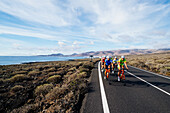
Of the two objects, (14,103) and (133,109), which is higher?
(133,109)

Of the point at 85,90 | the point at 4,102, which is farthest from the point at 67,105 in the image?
the point at 4,102

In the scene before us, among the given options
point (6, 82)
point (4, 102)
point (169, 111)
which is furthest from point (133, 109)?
point (6, 82)

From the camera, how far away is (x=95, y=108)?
338 cm

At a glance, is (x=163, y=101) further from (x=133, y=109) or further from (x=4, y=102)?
(x=4, y=102)

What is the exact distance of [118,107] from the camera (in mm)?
3453

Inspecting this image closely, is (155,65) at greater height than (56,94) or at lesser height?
greater

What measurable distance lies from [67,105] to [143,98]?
362 centimetres

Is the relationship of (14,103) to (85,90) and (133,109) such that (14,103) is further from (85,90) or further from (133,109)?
(133,109)

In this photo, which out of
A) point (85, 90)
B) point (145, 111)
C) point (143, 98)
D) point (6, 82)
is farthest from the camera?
point (6, 82)

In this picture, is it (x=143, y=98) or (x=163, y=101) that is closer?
(x=163, y=101)

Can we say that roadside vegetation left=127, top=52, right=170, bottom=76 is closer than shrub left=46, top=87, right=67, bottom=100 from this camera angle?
No

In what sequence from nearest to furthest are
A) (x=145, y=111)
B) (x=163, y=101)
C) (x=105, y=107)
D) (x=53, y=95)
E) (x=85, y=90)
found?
(x=145, y=111) < (x=105, y=107) < (x=163, y=101) < (x=53, y=95) < (x=85, y=90)

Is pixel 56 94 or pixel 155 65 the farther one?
pixel 155 65

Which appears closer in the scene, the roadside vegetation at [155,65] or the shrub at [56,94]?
the shrub at [56,94]
